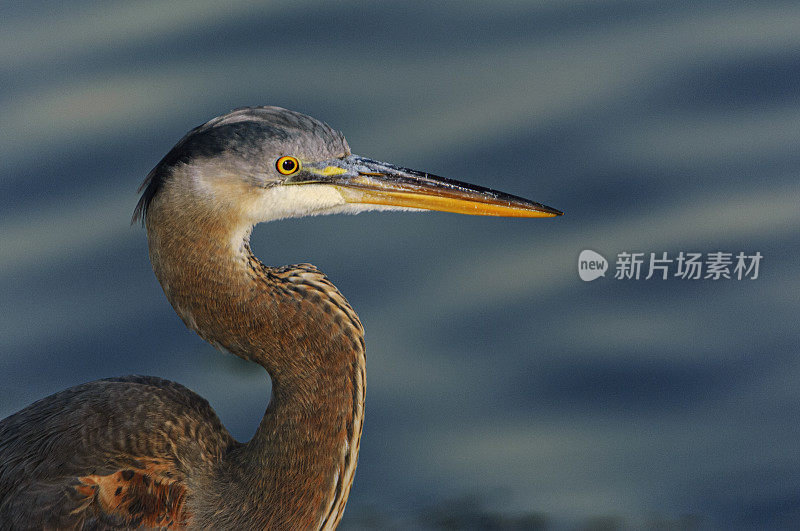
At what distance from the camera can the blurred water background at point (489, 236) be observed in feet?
15.4

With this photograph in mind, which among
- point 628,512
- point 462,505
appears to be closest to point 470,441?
point 462,505

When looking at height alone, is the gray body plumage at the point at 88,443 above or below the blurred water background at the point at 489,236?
below

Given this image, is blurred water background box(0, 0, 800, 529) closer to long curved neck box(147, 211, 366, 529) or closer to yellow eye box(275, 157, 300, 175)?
long curved neck box(147, 211, 366, 529)

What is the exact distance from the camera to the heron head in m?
3.46

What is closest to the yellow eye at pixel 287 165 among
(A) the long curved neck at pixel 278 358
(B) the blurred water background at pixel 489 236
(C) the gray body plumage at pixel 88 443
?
(A) the long curved neck at pixel 278 358

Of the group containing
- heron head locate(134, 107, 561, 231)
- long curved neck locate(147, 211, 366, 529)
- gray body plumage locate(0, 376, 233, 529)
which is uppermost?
heron head locate(134, 107, 561, 231)

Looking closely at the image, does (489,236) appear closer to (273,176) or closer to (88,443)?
(273,176)

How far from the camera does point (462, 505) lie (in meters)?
4.53

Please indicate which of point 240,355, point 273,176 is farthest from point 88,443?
point 273,176

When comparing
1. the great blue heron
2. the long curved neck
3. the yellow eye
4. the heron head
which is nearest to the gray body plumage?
the great blue heron

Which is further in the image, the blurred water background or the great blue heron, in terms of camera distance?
the blurred water background

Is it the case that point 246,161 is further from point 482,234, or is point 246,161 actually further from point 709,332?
point 709,332

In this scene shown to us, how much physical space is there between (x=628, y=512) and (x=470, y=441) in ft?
2.47

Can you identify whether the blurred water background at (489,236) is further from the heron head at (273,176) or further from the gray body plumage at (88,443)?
the heron head at (273,176)
